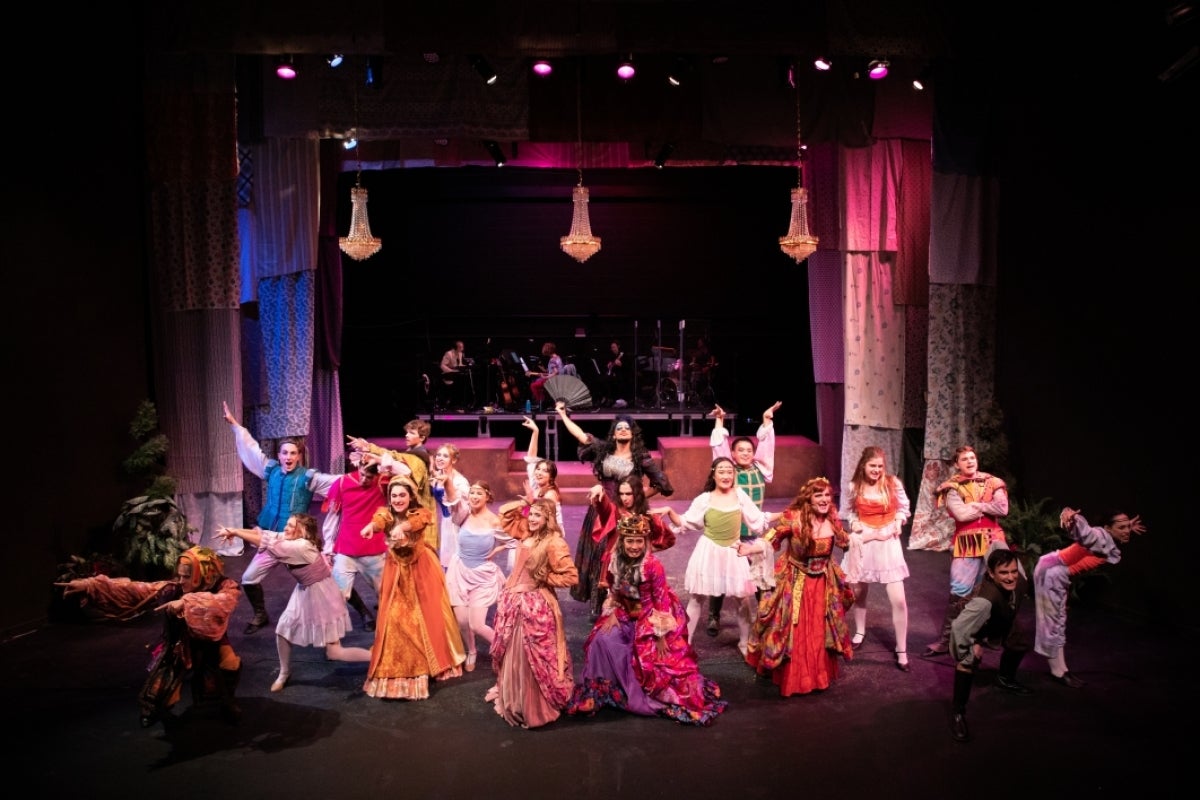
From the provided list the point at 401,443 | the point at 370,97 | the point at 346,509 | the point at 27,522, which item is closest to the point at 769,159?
the point at 370,97

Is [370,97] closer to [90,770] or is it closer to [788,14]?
[788,14]

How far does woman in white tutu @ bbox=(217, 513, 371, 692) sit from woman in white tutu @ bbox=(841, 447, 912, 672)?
10.5 feet

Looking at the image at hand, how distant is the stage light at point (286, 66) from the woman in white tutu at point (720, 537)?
4.85m

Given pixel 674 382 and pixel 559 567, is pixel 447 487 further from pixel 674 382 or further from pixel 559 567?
pixel 674 382

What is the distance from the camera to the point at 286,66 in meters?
7.85

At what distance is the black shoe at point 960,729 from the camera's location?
4.98m

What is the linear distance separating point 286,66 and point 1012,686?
23.0 ft

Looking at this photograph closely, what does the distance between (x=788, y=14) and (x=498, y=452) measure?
5456mm

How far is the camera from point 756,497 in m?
6.66

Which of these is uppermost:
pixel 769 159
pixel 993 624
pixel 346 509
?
pixel 769 159

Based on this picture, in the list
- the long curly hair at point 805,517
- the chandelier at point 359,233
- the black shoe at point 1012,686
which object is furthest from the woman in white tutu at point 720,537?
the chandelier at point 359,233

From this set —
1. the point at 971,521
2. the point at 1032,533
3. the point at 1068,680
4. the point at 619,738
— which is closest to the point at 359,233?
the point at 619,738

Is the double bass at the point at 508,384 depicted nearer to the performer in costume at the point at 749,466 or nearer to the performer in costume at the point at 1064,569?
the performer in costume at the point at 749,466

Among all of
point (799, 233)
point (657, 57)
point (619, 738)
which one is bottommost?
point (619, 738)
